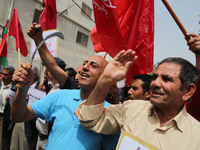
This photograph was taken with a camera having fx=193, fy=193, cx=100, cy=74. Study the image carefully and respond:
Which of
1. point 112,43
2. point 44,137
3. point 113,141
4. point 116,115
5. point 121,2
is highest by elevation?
point 121,2

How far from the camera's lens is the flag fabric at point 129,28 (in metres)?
2.09

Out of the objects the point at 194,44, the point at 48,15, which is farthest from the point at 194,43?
the point at 48,15

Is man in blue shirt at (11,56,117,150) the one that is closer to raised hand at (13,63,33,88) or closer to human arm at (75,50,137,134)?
raised hand at (13,63,33,88)

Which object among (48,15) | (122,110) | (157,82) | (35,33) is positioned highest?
(48,15)

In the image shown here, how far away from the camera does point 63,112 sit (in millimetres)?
1723

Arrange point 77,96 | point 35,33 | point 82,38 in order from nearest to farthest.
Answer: point 77,96 < point 35,33 < point 82,38

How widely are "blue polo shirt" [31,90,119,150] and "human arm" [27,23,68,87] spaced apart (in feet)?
1.71

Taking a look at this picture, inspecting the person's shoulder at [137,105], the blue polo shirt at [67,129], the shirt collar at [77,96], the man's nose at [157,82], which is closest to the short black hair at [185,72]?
the man's nose at [157,82]

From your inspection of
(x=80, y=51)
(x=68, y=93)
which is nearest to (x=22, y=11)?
(x=80, y=51)

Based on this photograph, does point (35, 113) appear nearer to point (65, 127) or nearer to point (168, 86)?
point (65, 127)

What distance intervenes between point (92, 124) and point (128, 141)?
0.29 m

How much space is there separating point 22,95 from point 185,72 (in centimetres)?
136

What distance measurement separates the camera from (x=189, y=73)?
1507 millimetres

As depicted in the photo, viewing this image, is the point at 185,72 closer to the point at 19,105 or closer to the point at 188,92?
the point at 188,92
